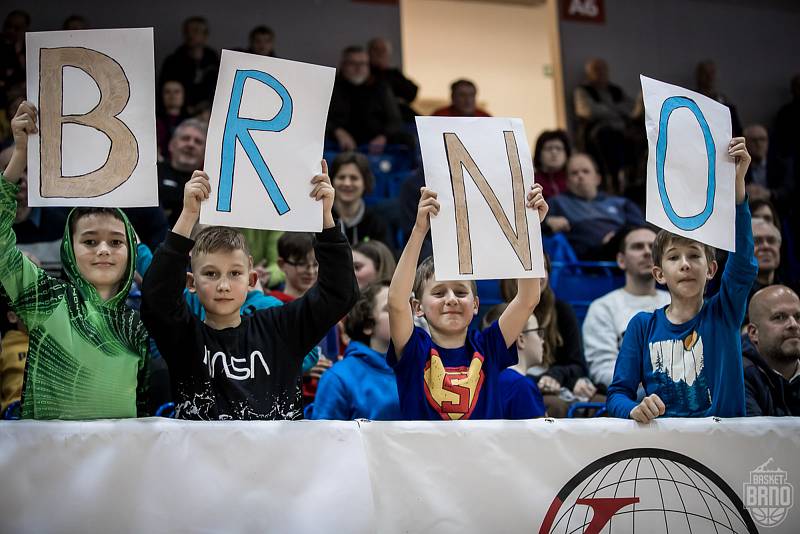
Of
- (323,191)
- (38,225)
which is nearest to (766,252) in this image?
(323,191)

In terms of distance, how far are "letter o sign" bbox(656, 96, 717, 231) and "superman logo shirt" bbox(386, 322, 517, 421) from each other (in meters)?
0.68

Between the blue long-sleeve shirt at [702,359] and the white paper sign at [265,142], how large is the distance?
1.17 metres

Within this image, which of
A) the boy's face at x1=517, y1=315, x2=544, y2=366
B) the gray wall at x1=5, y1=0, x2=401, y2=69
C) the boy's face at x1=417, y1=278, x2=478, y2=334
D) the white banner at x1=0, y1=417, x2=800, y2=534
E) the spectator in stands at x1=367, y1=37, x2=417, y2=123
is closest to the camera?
the white banner at x1=0, y1=417, x2=800, y2=534

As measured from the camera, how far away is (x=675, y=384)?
111 inches

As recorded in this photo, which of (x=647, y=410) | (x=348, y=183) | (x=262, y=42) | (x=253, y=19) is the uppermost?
(x=253, y=19)

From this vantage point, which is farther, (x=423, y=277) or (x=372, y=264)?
(x=372, y=264)

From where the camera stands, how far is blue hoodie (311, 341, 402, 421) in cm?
314

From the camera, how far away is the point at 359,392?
10.4ft

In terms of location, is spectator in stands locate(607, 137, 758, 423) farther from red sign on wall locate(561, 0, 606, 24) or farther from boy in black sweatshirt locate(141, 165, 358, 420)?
red sign on wall locate(561, 0, 606, 24)

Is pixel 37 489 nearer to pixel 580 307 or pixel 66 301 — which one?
pixel 66 301

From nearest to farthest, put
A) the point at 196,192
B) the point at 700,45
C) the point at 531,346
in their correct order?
the point at 196,192, the point at 531,346, the point at 700,45

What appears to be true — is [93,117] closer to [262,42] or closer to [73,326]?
[73,326]

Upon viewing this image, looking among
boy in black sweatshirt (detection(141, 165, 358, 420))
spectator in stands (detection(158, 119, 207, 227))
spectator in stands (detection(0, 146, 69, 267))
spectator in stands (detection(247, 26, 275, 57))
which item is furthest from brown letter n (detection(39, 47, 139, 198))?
spectator in stands (detection(247, 26, 275, 57))

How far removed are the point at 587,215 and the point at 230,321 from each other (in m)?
3.61
